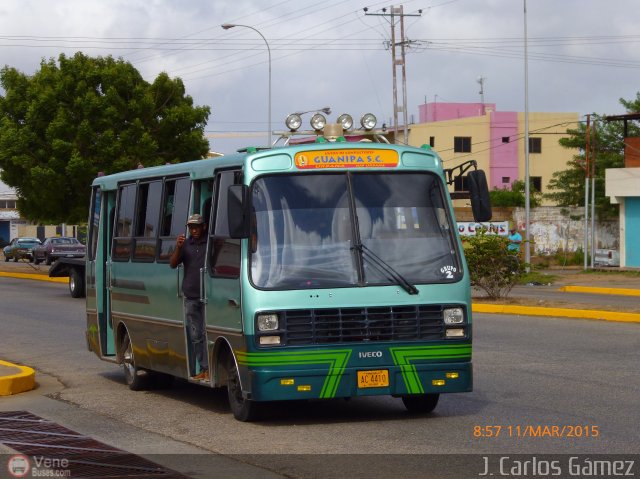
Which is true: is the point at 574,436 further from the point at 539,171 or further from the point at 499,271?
the point at 539,171

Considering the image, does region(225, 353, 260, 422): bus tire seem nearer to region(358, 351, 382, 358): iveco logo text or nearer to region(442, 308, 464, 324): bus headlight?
region(358, 351, 382, 358): iveco logo text

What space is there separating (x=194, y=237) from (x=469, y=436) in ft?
11.7

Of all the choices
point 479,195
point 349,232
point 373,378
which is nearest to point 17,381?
point 349,232

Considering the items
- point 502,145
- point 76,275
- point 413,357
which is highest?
point 502,145

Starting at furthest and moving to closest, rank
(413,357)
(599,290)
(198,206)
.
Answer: (599,290) < (198,206) < (413,357)

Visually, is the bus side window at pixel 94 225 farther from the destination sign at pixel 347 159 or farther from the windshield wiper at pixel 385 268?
the windshield wiper at pixel 385 268

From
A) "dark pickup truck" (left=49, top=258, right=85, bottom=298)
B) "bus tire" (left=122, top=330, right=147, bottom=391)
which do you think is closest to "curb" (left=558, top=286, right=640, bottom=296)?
"dark pickup truck" (left=49, top=258, right=85, bottom=298)

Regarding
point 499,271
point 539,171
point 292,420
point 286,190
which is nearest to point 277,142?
point 286,190

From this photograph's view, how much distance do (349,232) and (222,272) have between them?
4.18 ft

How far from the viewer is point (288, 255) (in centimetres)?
1045

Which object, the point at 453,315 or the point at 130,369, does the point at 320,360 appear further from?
the point at 130,369

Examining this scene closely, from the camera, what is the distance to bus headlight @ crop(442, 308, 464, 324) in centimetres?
1052

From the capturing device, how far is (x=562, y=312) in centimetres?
2286

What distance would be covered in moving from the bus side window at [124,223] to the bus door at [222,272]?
8.20 feet
